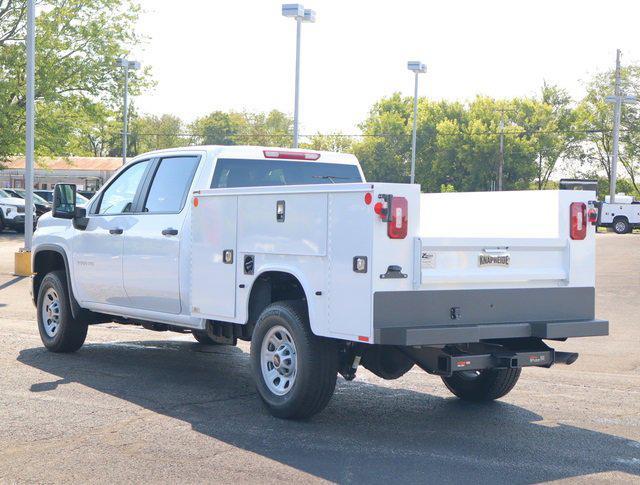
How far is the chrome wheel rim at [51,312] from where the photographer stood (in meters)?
10.5

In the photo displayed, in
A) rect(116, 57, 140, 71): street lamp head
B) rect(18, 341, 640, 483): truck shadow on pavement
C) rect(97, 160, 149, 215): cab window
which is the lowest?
rect(18, 341, 640, 483): truck shadow on pavement

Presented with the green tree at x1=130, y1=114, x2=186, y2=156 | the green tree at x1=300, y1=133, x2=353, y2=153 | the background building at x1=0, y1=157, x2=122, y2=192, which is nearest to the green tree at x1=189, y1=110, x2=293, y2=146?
the green tree at x1=130, y1=114, x2=186, y2=156

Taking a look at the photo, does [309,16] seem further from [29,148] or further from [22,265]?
[22,265]

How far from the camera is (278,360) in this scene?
7.41 m

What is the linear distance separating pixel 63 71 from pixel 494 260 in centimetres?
3724

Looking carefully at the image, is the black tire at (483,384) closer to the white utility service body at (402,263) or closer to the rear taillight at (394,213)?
the white utility service body at (402,263)

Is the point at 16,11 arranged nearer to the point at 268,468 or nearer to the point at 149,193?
the point at 149,193

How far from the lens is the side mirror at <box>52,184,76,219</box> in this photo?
10.1 metres

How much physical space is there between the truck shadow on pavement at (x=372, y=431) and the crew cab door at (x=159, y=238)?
2.65 feet

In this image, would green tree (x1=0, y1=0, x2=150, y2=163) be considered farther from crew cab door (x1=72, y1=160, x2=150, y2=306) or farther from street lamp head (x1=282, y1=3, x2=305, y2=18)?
crew cab door (x1=72, y1=160, x2=150, y2=306)

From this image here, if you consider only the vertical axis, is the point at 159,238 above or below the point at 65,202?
below

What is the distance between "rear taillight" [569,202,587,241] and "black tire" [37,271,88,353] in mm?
5449

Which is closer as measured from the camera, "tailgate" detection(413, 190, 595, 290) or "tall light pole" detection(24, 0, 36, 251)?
"tailgate" detection(413, 190, 595, 290)

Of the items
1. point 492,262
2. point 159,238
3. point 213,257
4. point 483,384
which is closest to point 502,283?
point 492,262
